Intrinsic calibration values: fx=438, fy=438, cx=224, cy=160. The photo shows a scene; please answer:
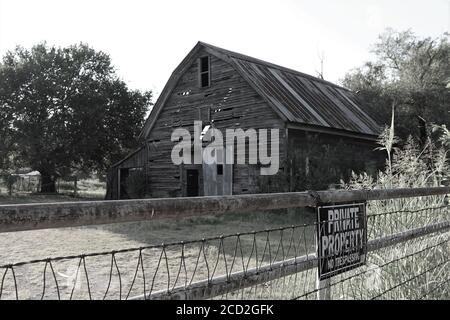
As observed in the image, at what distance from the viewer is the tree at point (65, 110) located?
27.0 m

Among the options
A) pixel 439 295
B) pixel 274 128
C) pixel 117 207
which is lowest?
pixel 439 295

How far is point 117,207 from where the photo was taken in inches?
65.0

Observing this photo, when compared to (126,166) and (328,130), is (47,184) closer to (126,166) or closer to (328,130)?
(126,166)

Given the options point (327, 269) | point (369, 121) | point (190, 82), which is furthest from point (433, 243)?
point (369, 121)

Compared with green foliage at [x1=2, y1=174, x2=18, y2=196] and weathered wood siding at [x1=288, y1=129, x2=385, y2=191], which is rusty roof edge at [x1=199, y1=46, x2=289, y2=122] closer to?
weathered wood siding at [x1=288, y1=129, x2=385, y2=191]

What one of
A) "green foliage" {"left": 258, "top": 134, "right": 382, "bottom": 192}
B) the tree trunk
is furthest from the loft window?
the tree trunk

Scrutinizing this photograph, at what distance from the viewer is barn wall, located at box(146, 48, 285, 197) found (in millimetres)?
16953

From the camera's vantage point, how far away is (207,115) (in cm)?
1888

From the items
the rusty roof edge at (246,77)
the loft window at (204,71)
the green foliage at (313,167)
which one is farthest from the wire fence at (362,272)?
the loft window at (204,71)

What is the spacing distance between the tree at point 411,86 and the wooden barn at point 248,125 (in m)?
1.90

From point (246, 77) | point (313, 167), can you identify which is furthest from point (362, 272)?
point (246, 77)
